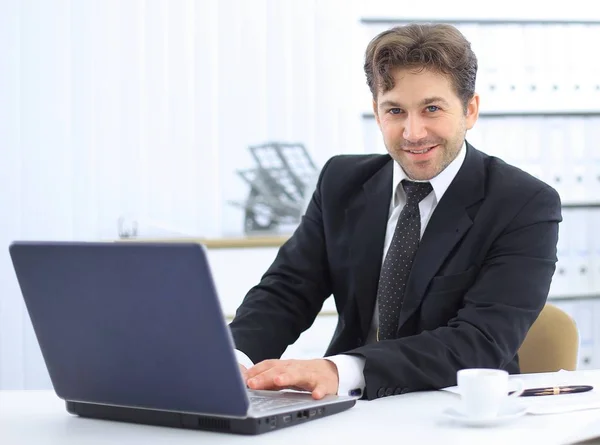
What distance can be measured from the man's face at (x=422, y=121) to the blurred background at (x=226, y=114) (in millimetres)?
1720

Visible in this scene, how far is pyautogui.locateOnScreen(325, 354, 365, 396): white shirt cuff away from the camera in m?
1.52

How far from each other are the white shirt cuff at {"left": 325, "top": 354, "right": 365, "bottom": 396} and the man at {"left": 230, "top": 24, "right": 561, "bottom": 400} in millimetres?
87

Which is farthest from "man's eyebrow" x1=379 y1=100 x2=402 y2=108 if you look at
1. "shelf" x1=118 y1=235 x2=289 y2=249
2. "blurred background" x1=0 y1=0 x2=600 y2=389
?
"blurred background" x1=0 y1=0 x2=600 y2=389

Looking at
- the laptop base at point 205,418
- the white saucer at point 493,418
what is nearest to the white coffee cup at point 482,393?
the white saucer at point 493,418

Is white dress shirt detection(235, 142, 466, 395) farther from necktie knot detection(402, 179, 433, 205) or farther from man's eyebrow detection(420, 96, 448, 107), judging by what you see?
man's eyebrow detection(420, 96, 448, 107)

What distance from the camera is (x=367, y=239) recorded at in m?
2.03

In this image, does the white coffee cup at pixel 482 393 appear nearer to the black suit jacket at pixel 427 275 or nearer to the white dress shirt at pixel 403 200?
the black suit jacket at pixel 427 275

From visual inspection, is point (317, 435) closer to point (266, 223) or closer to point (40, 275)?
point (40, 275)

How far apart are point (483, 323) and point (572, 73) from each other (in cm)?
233

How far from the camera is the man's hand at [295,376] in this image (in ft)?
4.81

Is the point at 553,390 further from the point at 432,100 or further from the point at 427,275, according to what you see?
the point at 432,100

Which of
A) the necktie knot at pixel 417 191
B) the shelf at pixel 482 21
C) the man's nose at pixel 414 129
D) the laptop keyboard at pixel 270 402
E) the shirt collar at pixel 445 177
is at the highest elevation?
the shelf at pixel 482 21

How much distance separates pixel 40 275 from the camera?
132 centimetres

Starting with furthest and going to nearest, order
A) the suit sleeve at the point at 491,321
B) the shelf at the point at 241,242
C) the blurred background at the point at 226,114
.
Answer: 1. the blurred background at the point at 226,114
2. the shelf at the point at 241,242
3. the suit sleeve at the point at 491,321
